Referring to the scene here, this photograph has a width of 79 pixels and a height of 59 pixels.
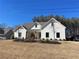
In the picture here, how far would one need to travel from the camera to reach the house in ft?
148

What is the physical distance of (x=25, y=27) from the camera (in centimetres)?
5006

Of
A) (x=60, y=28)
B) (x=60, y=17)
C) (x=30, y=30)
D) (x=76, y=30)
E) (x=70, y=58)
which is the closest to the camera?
(x=70, y=58)

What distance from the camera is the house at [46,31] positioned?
45.1 m

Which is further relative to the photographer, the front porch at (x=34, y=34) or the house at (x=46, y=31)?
the front porch at (x=34, y=34)

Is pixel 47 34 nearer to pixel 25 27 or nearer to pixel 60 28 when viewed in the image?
pixel 60 28

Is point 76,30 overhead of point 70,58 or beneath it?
overhead

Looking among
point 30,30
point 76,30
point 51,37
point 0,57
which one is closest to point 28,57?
point 0,57

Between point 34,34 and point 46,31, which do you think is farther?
point 34,34

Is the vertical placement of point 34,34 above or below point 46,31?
below

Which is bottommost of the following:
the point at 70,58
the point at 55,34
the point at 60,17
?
the point at 70,58

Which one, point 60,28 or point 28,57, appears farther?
point 60,28

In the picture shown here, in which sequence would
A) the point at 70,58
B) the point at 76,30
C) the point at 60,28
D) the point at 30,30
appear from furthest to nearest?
the point at 76,30 < the point at 30,30 < the point at 60,28 < the point at 70,58

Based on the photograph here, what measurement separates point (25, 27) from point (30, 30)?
1.77 meters

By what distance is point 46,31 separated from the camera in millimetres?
45875
